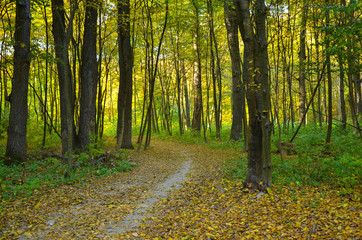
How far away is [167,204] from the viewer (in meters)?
5.64

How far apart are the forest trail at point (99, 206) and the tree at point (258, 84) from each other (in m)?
2.50

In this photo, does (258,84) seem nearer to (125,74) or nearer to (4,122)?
(125,74)

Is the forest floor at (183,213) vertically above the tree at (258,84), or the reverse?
the tree at (258,84)

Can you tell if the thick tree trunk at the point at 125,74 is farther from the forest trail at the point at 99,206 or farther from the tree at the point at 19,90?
the forest trail at the point at 99,206

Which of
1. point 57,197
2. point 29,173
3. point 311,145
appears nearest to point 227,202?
point 57,197

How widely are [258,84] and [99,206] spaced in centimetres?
452

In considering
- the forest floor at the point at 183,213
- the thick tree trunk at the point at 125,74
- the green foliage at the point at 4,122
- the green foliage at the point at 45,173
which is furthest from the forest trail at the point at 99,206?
the green foliage at the point at 4,122

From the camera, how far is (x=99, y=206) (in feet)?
18.2

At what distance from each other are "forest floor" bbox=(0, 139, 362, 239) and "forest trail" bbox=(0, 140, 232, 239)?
2 centimetres

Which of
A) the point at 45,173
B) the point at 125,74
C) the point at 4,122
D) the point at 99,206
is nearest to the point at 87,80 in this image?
the point at 125,74

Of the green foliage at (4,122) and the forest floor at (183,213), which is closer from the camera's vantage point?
the forest floor at (183,213)

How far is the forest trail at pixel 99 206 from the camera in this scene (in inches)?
171

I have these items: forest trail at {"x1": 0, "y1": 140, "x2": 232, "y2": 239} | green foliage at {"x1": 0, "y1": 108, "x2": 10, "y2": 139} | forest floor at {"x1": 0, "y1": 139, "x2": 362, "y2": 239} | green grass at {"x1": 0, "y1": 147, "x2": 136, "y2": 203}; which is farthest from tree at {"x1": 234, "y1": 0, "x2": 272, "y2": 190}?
green foliage at {"x1": 0, "y1": 108, "x2": 10, "y2": 139}

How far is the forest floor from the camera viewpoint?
13.1ft
